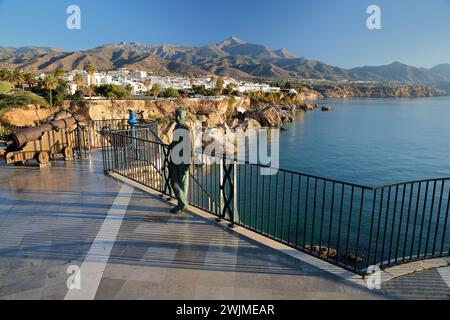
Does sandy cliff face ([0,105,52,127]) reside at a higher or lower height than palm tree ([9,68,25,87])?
lower

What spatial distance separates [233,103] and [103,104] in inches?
1223

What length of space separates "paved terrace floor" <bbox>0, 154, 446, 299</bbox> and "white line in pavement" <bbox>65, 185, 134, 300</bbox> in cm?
1

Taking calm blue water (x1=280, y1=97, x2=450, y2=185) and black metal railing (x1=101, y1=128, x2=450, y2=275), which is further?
calm blue water (x1=280, y1=97, x2=450, y2=185)

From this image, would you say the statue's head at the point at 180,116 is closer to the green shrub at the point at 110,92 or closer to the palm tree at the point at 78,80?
the green shrub at the point at 110,92

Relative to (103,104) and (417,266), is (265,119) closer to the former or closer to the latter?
(103,104)

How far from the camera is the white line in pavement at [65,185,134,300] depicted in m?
3.14

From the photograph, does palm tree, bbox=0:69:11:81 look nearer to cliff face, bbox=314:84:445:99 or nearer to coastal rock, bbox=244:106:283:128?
coastal rock, bbox=244:106:283:128

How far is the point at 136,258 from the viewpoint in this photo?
383 centimetres

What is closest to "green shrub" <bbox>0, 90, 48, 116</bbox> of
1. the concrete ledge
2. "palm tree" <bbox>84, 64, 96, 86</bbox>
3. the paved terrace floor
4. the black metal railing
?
the black metal railing

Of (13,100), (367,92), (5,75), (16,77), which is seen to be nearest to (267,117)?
(16,77)

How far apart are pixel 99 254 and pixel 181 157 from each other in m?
1.91

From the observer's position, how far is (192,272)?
350 cm

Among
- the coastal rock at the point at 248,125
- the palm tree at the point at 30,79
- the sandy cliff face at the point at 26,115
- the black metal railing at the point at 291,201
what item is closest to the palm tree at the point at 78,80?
the palm tree at the point at 30,79

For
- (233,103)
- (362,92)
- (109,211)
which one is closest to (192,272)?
(109,211)
